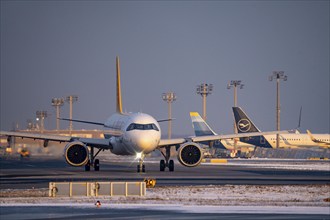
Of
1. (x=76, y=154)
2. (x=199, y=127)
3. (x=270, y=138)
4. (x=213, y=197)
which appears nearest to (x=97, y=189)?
(x=213, y=197)

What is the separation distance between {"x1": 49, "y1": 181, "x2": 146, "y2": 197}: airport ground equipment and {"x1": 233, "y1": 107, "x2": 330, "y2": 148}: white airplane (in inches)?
3708

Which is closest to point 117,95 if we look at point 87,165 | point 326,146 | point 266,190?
point 87,165

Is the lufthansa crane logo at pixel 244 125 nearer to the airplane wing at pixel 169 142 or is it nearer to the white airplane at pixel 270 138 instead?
the white airplane at pixel 270 138

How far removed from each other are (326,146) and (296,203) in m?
101

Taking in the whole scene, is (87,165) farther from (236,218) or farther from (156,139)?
(236,218)

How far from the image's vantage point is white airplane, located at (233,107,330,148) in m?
132

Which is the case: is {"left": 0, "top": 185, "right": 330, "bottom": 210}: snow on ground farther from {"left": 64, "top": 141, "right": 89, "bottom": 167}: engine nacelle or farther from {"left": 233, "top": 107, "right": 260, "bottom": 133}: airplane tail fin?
{"left": 233, "top": 107, "right": 260, "bottom": 133}: airplane tail fin

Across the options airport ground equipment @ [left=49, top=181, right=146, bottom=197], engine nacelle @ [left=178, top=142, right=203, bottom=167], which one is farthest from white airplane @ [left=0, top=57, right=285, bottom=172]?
airport ground equipment @ [left=49, top=181, right=146, bottom=197]

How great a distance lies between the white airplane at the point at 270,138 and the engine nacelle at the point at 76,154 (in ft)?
239

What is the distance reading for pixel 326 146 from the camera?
130 metres

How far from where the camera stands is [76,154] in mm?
57938

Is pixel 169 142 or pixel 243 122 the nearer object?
pixel 169 142

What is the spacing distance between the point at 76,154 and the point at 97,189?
76.0ft

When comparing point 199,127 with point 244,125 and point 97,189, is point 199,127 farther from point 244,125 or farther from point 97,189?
point 97,189
